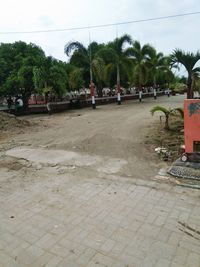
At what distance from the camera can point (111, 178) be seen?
5.80 m

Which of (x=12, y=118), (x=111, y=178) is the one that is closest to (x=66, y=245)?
(x=111, y=178)

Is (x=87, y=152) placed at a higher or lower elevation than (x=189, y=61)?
lower

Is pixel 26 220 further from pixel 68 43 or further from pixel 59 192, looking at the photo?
pixel 68 43

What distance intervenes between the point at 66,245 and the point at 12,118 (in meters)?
10.9

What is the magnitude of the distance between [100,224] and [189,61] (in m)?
8.57

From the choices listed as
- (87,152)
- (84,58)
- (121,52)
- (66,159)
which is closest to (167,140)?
(87,152)

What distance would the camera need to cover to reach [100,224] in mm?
4000

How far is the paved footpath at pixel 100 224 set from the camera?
3252 millimetres

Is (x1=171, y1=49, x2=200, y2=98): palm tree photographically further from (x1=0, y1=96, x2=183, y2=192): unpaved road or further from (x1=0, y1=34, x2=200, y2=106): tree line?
(x1=0, y1=34, x2=200, y2=106): tree line

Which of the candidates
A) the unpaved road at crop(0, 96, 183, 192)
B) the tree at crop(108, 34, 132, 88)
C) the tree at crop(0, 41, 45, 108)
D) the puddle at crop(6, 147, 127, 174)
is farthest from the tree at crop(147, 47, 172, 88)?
the puddle at crop(6, 147, 127, 174)

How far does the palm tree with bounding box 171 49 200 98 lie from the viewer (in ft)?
34.4

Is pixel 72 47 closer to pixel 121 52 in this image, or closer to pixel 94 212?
pixel 121 52

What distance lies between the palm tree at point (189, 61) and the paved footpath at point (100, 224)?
258 inches

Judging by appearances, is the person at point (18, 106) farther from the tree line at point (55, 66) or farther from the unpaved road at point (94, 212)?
the unpaved road at point (94, 212)
